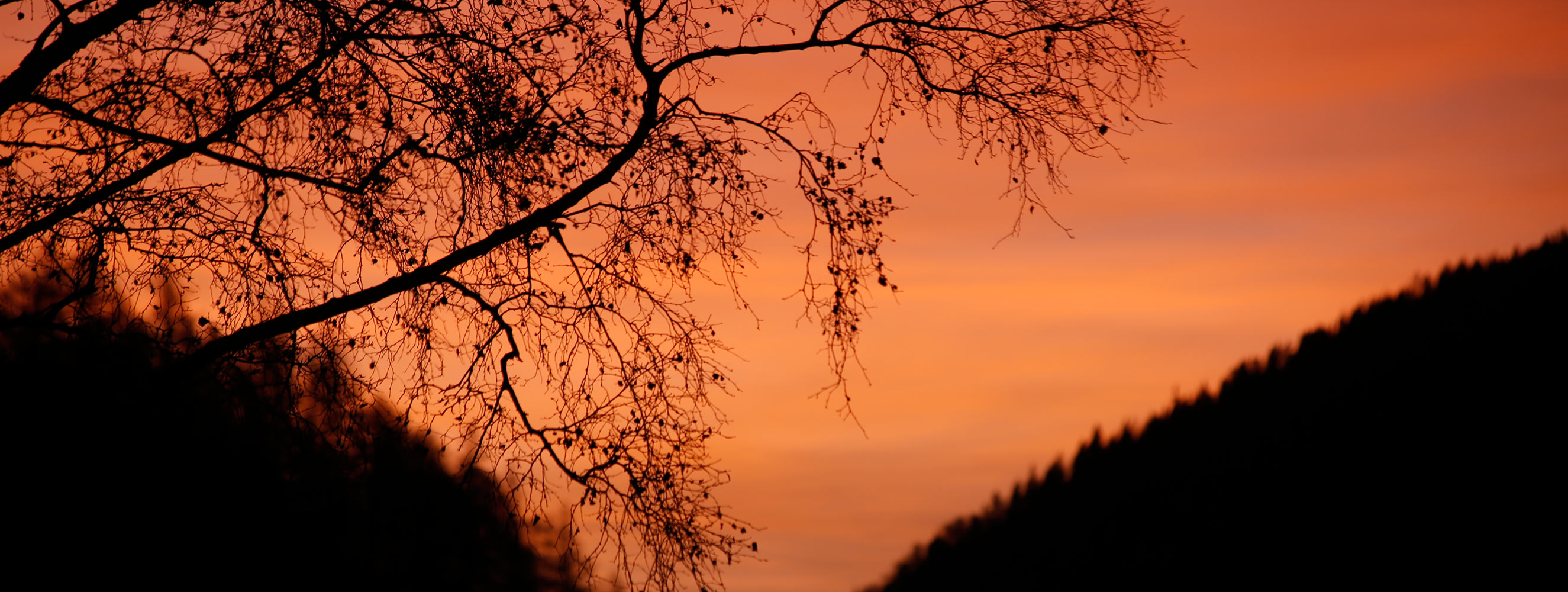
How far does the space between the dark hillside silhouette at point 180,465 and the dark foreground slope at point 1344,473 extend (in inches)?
246

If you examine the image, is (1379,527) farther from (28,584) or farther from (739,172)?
(28,584)

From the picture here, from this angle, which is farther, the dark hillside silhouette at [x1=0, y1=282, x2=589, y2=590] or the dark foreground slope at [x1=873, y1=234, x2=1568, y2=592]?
the dark foreground slope at [x1=873, y1=234, x2=1568, y2=592]

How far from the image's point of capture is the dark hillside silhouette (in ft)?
19.3

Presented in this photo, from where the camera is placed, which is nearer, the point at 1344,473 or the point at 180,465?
the point at 180,465

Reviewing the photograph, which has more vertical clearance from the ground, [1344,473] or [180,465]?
[180,465]

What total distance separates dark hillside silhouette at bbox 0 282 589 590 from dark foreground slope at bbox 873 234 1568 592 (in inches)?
246

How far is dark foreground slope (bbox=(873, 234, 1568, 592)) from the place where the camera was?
8531 mm

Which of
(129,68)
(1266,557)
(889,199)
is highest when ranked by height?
(129,68)

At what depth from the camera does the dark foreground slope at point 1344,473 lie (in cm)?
853

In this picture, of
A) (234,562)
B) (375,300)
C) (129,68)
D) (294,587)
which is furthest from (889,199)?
(294,587)

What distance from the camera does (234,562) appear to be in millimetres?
8305

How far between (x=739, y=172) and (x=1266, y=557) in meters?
6.48

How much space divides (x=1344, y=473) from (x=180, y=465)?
9.79 m

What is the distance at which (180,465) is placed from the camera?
6.91 meters
